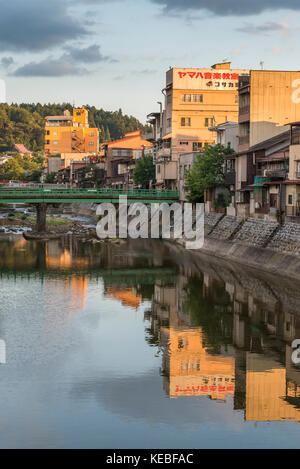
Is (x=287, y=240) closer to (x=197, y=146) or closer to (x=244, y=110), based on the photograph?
(x=244, y=110)

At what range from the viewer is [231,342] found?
113 feet

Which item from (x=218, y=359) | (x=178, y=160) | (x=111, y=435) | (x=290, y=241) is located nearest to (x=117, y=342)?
(x=218, y=359)

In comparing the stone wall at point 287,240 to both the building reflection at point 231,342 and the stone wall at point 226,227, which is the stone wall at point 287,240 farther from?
the stone wall at point 226,227

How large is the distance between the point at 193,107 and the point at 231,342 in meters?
71.5

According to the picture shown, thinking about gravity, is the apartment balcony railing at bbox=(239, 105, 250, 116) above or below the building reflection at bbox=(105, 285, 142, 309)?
above

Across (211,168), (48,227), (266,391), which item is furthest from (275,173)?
(48,227)

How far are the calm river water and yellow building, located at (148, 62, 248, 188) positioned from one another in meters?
47.5

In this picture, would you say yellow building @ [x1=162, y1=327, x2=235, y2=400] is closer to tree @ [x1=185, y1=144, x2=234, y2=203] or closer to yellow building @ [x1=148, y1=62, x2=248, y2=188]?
tree @ [x1=185, y1=144, x2=234, y2=203]

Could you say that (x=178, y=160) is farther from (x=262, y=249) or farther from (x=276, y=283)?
(x=276, y=283)

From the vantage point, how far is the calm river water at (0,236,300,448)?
75.2ft

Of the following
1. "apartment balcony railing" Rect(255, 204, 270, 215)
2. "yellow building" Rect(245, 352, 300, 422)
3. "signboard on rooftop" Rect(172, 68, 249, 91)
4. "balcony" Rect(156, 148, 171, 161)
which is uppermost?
"signboard on rooftop" Rect(172, 68, 249, 91)

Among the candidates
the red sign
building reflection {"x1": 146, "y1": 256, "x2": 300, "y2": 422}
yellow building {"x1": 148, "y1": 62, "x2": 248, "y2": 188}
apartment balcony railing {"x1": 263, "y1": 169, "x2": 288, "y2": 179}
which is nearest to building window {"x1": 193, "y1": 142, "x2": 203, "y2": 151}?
yellow building {"x1": 148, "y1": 62, "x2": 248, "y2": 188}

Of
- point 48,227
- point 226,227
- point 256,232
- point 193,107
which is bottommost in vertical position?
point 48,227

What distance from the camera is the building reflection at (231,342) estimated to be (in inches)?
1053
